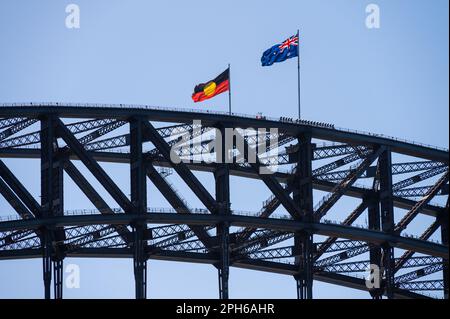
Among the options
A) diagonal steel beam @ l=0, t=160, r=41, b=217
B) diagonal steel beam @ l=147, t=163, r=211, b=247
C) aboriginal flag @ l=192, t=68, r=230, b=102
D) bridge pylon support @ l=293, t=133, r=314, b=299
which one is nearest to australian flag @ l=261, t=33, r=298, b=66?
aboriginal flag @ l=192, t=68, r=230, b=102

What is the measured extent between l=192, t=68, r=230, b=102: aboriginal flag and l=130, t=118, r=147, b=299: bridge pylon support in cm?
533

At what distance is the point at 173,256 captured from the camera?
361 feet

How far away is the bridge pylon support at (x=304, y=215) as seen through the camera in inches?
4331

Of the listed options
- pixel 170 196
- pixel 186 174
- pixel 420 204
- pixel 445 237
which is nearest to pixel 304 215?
pixel 186 174

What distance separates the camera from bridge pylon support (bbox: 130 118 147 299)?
105312mm

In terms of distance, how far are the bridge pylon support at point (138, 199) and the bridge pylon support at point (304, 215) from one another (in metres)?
11.4

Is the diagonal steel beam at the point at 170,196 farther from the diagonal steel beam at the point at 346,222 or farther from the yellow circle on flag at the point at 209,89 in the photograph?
the diagonal steel beam at the point at 346,222

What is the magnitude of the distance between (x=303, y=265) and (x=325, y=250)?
4187 millimetres

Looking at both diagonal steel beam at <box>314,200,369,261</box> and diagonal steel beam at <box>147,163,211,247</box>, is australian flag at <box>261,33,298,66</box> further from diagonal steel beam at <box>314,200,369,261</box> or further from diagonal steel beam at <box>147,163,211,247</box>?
diagonal steel beam at <box>314,200,369,261</box>

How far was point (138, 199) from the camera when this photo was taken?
350ft
